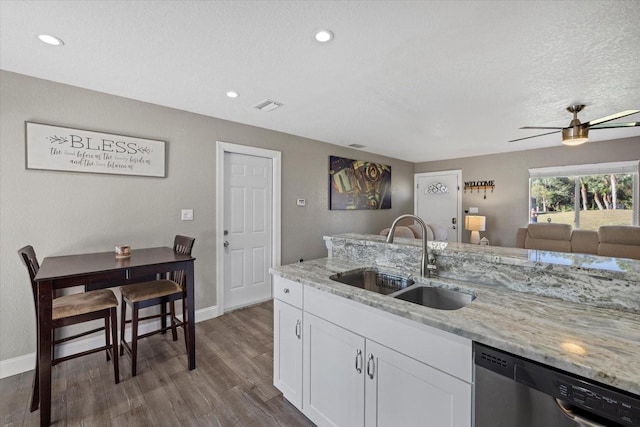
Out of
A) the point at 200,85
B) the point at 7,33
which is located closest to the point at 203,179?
the point at 200,85

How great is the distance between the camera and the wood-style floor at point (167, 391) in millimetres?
1762

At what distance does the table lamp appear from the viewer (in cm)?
532

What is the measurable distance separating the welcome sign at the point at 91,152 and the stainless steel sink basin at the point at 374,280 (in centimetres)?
222

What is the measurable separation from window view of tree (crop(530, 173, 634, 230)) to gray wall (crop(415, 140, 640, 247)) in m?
0.23

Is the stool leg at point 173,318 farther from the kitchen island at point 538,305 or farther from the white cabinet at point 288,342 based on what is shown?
the kitchen island at point 538,305

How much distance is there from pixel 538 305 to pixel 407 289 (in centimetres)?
58

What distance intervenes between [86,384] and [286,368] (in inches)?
60.5

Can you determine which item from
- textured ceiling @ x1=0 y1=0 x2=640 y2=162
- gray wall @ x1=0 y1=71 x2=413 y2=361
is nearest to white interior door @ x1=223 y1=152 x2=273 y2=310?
gray wall @ x1=0 y1=71 x2=413 y2=361

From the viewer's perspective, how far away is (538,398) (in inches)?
34.2

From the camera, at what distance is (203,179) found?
321cm

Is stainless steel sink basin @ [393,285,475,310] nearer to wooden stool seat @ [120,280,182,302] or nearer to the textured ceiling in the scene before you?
the textured ceiling

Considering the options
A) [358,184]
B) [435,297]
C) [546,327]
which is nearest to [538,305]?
[546,327]

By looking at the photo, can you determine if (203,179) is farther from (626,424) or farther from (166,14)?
(626,424)

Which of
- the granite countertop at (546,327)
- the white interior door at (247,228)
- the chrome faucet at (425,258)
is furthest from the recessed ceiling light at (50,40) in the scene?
the chrome faucet at (425,258)
